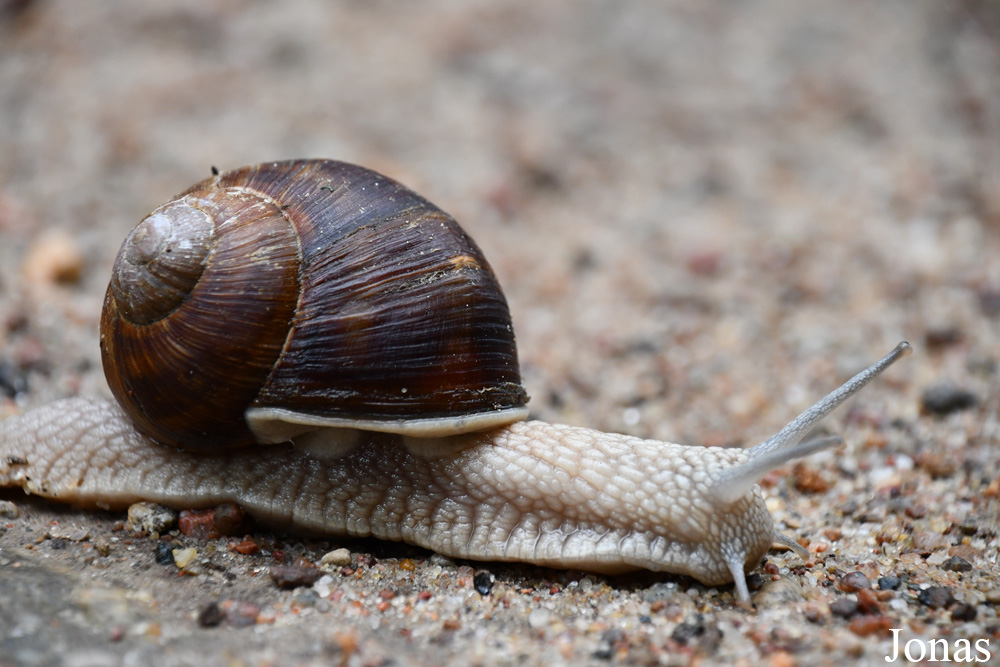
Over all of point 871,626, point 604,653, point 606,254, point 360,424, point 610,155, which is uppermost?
point 610,155

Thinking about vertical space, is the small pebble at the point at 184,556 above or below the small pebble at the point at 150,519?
below

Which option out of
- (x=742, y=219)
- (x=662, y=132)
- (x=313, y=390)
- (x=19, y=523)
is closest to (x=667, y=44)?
(x=662, y=132)

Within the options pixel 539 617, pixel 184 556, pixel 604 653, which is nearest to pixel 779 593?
pixel 604 653


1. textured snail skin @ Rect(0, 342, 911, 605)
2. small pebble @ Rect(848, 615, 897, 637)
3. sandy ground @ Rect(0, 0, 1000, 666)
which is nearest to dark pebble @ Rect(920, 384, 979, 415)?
sandy ground @ Rect(0, 0, 1000, 666)

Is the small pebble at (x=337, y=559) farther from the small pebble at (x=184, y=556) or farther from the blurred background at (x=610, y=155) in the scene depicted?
the blurred background at (x=610, y=155)

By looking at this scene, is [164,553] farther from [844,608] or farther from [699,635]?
[844,608]

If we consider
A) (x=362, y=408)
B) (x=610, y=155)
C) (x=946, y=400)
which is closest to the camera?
(x=362, y=408)

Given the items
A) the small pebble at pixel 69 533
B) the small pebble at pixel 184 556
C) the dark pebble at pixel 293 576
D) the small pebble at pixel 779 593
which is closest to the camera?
the small pebble at pixel 779 593

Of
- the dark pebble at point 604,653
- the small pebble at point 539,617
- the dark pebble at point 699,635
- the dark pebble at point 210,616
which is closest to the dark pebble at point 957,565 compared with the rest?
the dark pebble at point 699,635

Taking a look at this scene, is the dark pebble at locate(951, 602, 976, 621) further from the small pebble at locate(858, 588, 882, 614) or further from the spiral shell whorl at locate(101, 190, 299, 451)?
the spiral shell whorl at locate(101, 190, 299, 451)
